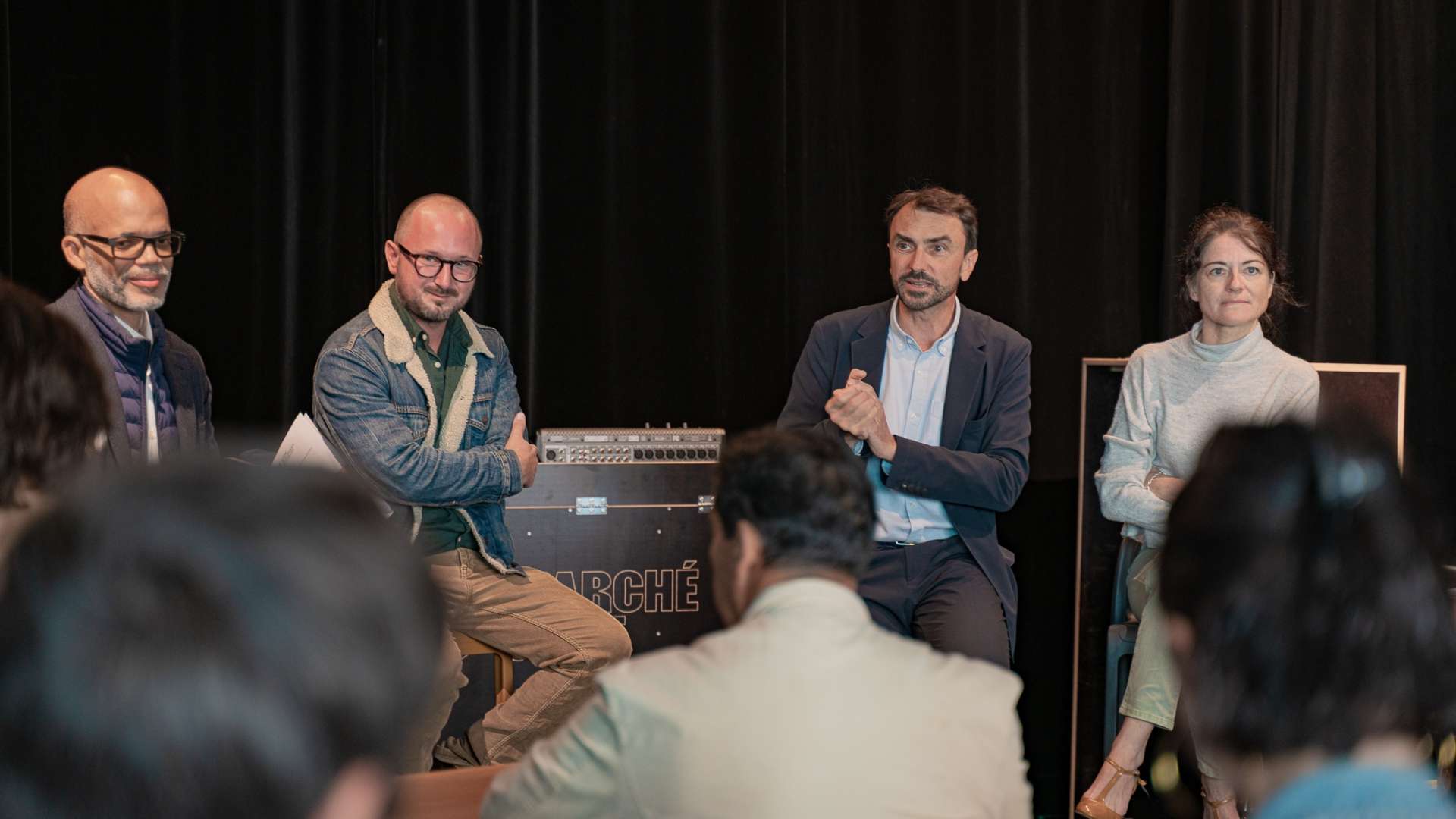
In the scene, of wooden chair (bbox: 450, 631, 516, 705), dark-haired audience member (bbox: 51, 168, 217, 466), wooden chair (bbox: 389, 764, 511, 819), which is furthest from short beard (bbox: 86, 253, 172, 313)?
wooden chair (bbox: 389, 764, 511, 819)

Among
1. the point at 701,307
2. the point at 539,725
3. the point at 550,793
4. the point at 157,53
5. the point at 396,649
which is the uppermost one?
the point at 157,53

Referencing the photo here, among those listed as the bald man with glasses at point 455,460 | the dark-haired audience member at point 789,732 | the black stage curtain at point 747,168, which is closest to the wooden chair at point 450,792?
the dark-haired audience member at point 789,732

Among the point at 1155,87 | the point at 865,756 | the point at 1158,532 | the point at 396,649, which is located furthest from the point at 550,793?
the point at 1155,87

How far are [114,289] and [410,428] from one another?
2.37ft

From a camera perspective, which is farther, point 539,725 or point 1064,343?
point 1064,343

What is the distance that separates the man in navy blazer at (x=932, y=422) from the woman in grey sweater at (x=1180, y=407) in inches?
13.6

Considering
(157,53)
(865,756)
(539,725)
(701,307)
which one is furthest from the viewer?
(701,307)

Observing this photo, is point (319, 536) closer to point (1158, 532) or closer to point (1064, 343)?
point (1158, 532)

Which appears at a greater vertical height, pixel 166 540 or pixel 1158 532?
pixel 166 540

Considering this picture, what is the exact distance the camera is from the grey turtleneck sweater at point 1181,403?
3.33m

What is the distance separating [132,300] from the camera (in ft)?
9.93

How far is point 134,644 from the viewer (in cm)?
55

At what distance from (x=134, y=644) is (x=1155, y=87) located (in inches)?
176

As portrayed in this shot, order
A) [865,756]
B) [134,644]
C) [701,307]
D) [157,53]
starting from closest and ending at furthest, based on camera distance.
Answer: [134,644], [865,756], [157,53], [701,307]
